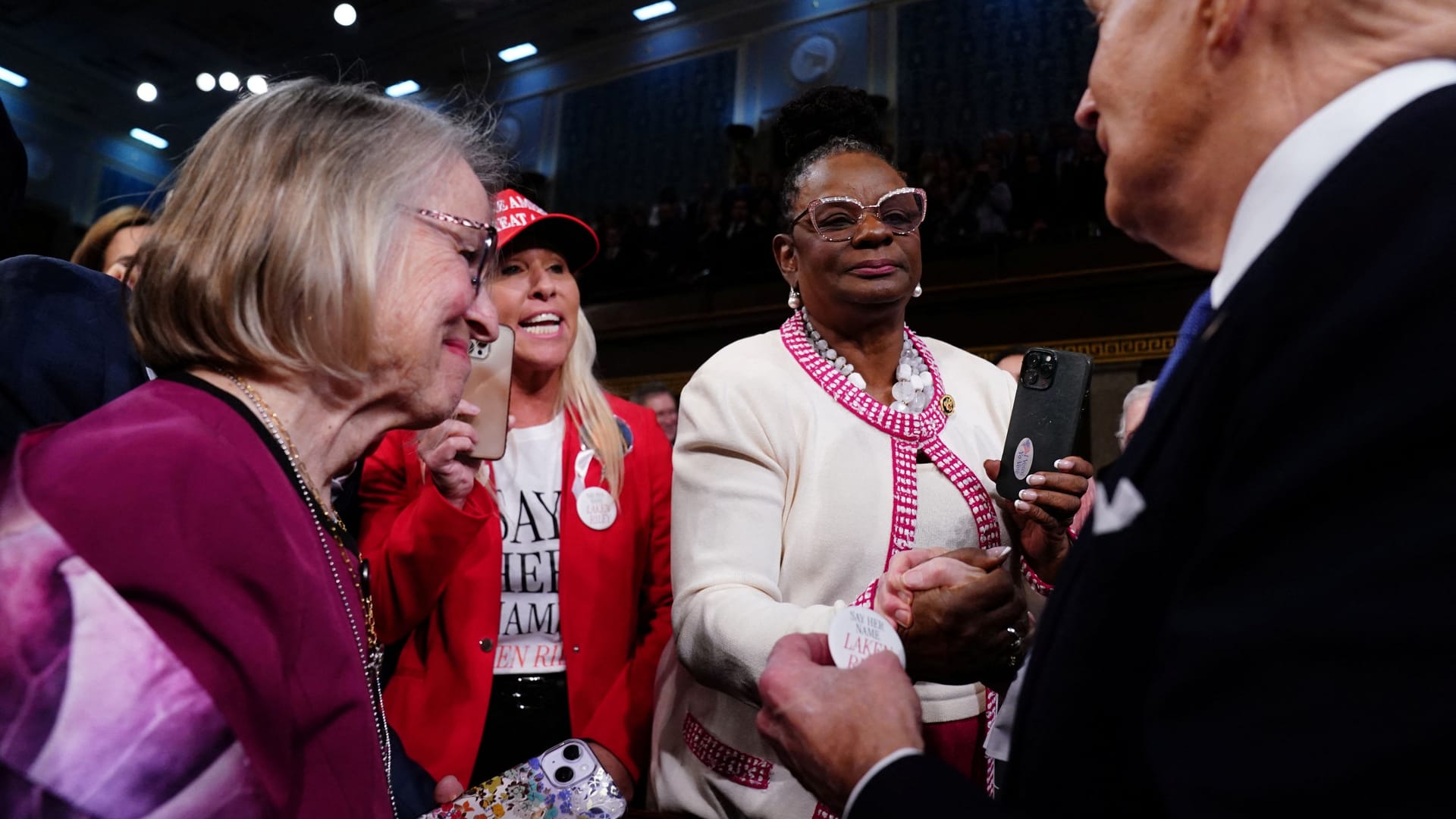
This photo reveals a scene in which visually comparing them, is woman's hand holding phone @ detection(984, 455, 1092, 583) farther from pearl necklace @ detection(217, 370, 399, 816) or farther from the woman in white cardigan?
pearl necklace @ detection(217, 370, 399, 816)

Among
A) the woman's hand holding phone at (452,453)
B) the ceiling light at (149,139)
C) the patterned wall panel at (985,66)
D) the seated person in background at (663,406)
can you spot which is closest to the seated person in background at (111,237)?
the woman's hand holding phone at (452,453)

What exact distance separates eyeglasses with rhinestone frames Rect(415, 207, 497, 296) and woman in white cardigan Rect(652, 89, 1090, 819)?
0.38 m

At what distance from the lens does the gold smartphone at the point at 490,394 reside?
1694mm

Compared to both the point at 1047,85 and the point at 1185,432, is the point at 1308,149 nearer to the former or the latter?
the point at 1185,432

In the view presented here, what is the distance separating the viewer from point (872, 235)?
1.53 m

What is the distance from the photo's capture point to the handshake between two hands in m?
0.80

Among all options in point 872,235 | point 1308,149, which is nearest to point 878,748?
point 1308,149

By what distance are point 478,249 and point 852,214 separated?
2.14 feet

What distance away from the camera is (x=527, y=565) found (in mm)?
1885

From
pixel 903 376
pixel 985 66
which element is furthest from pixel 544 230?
pixel 985 66

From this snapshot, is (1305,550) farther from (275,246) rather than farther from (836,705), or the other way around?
(275,246)

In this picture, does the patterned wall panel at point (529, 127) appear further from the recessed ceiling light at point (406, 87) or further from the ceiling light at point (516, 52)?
the recessed ceiling light at point (406, 87)

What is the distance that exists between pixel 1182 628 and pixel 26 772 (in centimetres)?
78

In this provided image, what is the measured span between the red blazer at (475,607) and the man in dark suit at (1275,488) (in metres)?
1.05
